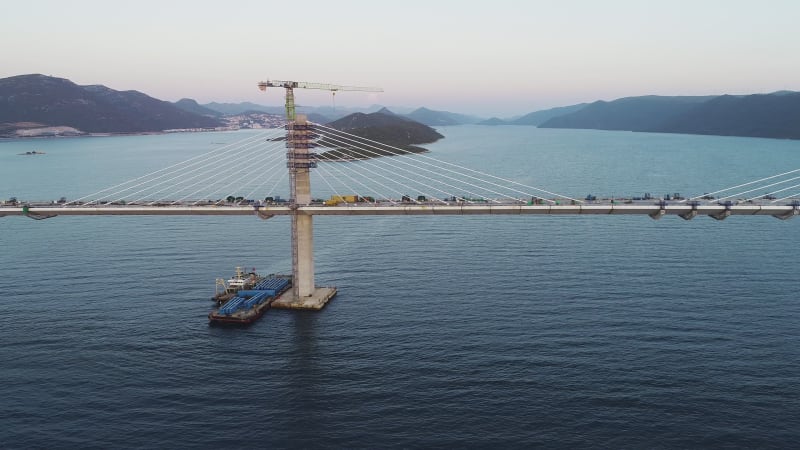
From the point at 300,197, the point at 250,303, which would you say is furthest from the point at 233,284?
the point at 300,197

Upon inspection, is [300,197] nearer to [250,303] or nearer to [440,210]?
[250,303]

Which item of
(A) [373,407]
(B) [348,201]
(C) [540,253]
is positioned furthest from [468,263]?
(A) [373,407]

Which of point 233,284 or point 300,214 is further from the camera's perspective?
point 233,284

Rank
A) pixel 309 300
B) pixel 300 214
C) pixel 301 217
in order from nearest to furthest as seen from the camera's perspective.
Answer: pixel 309 300
pixel 300 214
pixel 301 217

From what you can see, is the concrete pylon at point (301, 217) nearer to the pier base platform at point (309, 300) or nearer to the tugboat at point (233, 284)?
the pier base platform at point (309, 300)

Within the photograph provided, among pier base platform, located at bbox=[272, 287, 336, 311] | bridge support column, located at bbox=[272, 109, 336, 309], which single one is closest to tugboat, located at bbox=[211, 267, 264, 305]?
pier base platform, located at bbox=[272, 287, 336, 311]
